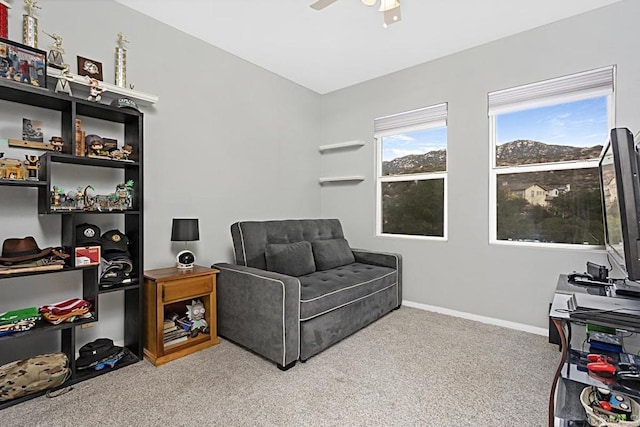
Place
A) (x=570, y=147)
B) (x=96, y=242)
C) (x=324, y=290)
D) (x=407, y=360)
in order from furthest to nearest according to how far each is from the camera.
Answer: (x=570, y=147) < (x=324, y=290) < (x=407, y=360) < (x=96, y=242)

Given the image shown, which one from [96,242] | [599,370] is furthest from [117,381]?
[599,370]

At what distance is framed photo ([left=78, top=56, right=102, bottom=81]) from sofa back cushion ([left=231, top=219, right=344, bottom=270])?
1540mm

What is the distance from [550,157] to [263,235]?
8.95ft

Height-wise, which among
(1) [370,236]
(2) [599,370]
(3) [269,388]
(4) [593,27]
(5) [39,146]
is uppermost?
(4) [593,27]

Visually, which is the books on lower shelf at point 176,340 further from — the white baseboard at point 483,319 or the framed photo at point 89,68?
the white baseboard at point 483,319

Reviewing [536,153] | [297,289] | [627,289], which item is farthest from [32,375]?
[536,153]

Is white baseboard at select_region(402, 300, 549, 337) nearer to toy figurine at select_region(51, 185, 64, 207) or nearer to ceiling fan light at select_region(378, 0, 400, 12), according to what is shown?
ceiling fan light at select_region(378, 0, 400, 12)

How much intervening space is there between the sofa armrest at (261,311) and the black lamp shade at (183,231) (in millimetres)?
365

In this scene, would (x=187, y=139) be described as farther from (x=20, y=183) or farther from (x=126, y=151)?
(x=20, y=183)

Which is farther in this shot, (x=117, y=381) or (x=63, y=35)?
(x=63, y=35)

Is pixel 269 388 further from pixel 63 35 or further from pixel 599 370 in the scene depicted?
pixel 63 35

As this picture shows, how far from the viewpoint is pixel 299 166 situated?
4.18 m

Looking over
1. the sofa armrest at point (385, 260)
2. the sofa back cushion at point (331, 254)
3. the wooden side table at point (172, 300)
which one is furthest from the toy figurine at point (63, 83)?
the sofa armrest at point (385, 260)

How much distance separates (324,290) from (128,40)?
252 centimetres
